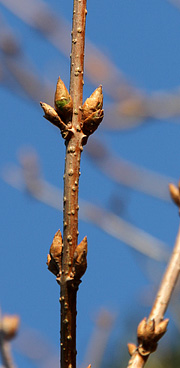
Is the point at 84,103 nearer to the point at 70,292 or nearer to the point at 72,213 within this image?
the point at 72,213

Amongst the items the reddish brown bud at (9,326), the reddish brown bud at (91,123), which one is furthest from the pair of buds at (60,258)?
the reddish brown bud at (9,326)

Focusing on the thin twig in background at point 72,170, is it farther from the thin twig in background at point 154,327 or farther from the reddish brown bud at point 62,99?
the thin twig in background at point 154,327

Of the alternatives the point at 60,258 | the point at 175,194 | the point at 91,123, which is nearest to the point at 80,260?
the point at 60,258

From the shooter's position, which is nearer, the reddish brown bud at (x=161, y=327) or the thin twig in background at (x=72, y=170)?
the thin twig in background at (x=72, y=170)

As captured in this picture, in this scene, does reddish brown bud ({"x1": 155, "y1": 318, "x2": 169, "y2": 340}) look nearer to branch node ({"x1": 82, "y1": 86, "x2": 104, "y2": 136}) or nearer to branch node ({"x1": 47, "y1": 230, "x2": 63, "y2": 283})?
branch node ({"x1": 47, "y1": 230, "x2": 63, "y2": 283})

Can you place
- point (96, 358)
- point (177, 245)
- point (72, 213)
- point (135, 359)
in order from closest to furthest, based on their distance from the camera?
1. point (72, 213)
2. point (135, 359)
3. point (177, 245)
4. point (96, 358)

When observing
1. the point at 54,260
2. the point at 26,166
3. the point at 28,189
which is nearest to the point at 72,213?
the point at 54,260

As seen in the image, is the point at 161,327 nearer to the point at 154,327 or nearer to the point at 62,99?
the point at 154,327
